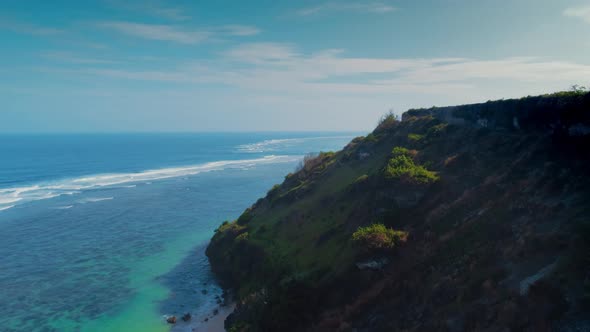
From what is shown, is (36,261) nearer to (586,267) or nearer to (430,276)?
(430,276)

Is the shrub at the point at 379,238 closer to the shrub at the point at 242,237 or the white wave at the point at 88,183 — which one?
the shrub at the point at 242,237

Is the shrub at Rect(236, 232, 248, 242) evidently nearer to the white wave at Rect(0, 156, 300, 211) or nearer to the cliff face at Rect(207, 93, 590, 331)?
the cliff face at Rect(207, 93, 590, 331)

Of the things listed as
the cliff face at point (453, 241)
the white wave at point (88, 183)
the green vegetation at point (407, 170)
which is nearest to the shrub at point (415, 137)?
the cliff face at point (453, 241)

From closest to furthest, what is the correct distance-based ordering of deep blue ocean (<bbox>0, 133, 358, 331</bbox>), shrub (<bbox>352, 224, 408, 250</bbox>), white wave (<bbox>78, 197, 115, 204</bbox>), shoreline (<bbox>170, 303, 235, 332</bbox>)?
shrub (<bbox>352, 224, 408, 250</bbox>) → shoreline (<bbox>170, 303, 235, 332</bbox>) → deep blue ocean (<bbox>0, 133, 358, 331</bbox>) → white wave (<bbox>78, 197, 115, 204</bbox>)

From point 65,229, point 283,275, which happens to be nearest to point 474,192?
point 283,275

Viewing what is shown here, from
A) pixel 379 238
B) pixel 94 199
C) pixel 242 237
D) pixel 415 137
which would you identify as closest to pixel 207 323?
pixel 242 237

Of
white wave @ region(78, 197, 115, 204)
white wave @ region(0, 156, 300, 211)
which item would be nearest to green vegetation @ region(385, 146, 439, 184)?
white wave @ region(78, 197, 115, 204)

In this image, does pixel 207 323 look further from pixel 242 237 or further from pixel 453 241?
pixel 453 241
